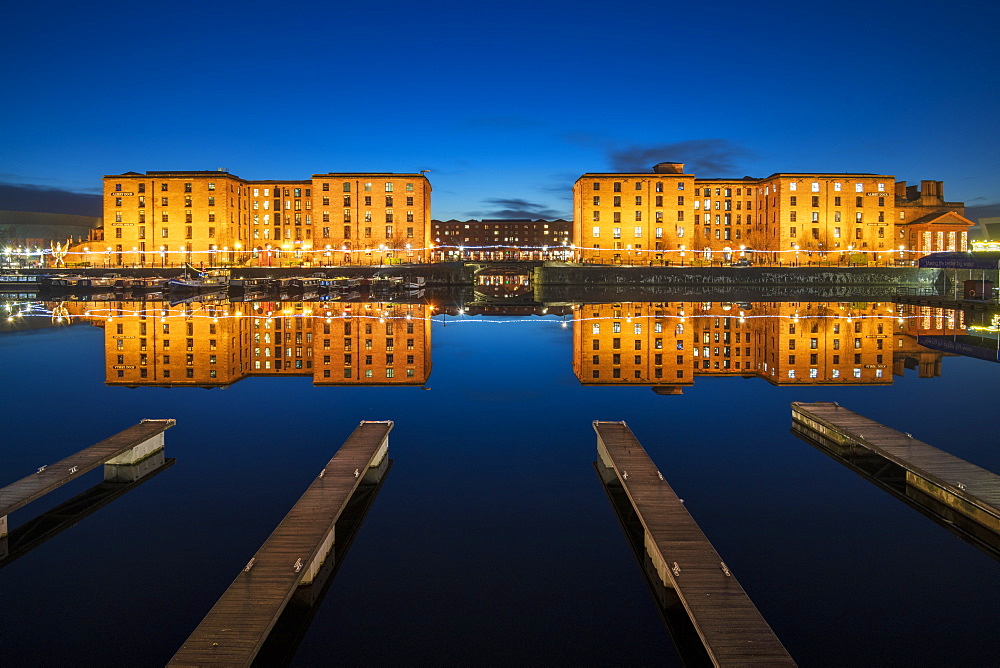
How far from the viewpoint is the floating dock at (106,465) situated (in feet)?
32.7

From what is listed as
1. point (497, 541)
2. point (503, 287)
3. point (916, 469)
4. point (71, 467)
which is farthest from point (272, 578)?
point (503, 287)

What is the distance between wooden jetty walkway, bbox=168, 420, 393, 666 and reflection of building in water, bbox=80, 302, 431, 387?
39.2ft

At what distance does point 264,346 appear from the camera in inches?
1186

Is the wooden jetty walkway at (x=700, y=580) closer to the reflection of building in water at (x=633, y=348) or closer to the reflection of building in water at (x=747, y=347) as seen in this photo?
the reflection of building in water at (x=747, y=347)

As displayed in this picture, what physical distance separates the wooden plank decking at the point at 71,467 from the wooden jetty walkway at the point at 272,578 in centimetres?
419

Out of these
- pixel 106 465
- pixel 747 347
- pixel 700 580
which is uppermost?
pixel 747 347

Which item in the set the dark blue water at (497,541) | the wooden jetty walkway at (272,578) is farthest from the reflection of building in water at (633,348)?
the wooden jetty walkway at (272,578)

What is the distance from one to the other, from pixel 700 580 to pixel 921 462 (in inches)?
273

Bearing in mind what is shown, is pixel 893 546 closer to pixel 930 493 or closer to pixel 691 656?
pixel 930 493

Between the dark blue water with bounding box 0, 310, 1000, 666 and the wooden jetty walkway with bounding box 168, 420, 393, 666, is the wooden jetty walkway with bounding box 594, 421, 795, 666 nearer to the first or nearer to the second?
the dark blue water with bounding box 0, 310, 1000, 666

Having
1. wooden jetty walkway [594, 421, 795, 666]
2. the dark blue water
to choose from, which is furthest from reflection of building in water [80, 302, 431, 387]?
wooden jetty walkway [594, 421, 795, 666]

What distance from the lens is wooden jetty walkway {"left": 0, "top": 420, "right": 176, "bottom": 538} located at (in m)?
9.97

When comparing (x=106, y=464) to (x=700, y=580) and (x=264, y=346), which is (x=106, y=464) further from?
(x=264, y=346)

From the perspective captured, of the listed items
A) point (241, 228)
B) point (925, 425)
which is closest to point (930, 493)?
point (925, 425)
